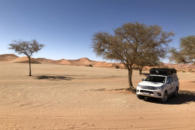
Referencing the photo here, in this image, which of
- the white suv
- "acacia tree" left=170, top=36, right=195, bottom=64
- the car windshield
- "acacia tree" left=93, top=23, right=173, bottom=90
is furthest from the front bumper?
"acacia tree" left=170, top=36, right=195, bottom=64

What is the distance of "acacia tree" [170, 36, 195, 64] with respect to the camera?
1912 cm

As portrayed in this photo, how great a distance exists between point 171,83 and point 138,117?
6130 millimetres

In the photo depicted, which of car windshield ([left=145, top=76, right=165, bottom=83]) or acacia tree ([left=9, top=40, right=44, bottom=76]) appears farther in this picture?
acacia tree ([left=9, top=40, right=44, bottom=76])

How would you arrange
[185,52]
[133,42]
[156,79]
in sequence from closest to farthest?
1. [156,79]
2. [133,42]
3. [185,52]

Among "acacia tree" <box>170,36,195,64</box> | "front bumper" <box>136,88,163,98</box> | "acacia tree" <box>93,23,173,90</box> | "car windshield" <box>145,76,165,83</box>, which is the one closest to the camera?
"front bumper" <box>136,88,163,98</box>

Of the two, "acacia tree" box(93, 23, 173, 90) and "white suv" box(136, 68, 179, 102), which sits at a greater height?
"acacia tree" box(93, 23, 173, 90)

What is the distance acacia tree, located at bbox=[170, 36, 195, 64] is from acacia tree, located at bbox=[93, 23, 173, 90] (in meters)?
9.66

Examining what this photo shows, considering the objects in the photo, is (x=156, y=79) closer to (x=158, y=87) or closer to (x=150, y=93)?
(x=158, y=87)

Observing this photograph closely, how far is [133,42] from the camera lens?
505 inches

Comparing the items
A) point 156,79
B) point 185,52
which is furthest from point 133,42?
point 185,52

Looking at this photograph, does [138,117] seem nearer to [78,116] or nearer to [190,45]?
[78,116]

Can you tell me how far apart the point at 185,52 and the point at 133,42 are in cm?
1183

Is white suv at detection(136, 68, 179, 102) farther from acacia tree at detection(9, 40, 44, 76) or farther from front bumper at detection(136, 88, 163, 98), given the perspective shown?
acacia tree at detection(9, 40, 44, 76)

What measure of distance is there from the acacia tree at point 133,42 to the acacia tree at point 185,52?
9.66m
